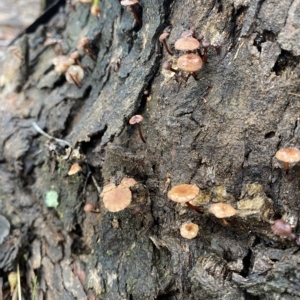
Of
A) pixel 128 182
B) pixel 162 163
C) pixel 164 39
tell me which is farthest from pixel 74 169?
pixel 164 39

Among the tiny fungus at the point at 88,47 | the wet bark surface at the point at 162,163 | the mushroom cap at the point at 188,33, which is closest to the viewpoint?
the wet bark surface at the point at 162,163

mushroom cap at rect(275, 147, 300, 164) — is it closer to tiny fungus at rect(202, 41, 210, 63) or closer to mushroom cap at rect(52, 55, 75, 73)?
tiny fungus at rect(202, 41, 210, 63)

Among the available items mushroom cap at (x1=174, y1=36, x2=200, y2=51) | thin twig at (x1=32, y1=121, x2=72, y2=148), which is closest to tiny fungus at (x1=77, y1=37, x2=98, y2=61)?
thin twig at (x1=32, y1=121, x2=72, y2=148)

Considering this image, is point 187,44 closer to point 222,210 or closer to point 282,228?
point 222,210

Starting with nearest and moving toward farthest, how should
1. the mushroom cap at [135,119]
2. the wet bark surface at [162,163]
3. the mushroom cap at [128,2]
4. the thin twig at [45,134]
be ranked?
the wet bark surface at [162,163] < the mushroom cap at [135,119] < the mushroom cap at [128,2] < the thin twig at [45,134]

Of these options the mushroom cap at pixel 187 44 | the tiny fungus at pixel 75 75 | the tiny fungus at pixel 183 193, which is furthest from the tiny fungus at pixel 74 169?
the mushroom cap at pixel 187 44

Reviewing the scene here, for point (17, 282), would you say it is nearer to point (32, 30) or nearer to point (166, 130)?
point (166, 130)

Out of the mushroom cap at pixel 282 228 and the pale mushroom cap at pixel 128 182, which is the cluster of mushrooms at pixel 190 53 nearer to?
the pale mushroom cap at pixel 128 182

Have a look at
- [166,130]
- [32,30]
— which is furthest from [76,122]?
[32,30]
